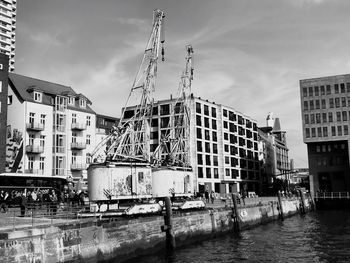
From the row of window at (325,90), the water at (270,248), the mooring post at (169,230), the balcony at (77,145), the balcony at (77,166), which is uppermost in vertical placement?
the row of window at (325,90)

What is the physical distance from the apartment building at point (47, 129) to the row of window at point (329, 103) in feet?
198

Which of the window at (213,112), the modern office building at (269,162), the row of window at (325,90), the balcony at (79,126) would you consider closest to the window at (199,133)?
the window at (213,112)

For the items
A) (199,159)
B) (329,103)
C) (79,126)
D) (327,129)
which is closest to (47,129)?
(79,126)

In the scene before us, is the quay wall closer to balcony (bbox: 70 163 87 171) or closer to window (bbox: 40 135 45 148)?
balcony (bbox: 70 163 87 171)

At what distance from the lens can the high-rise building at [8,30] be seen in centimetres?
15275

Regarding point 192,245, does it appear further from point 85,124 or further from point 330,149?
point 330,149

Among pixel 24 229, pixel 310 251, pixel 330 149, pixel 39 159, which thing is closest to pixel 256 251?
pixel 310 251

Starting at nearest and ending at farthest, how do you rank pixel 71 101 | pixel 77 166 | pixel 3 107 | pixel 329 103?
pixel 3 107 < pixel 77 166 < pixel 71 101 < pixel 329 103

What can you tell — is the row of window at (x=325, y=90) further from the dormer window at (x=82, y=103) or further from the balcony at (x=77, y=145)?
the balcony at (x=77, y=145)

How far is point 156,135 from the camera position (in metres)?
113

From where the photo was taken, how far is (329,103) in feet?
363

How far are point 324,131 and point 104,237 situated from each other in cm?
9314

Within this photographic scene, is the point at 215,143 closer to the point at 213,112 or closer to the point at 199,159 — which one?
the point at 213,112

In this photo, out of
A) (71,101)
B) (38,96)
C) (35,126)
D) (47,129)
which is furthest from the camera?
(71,101)
